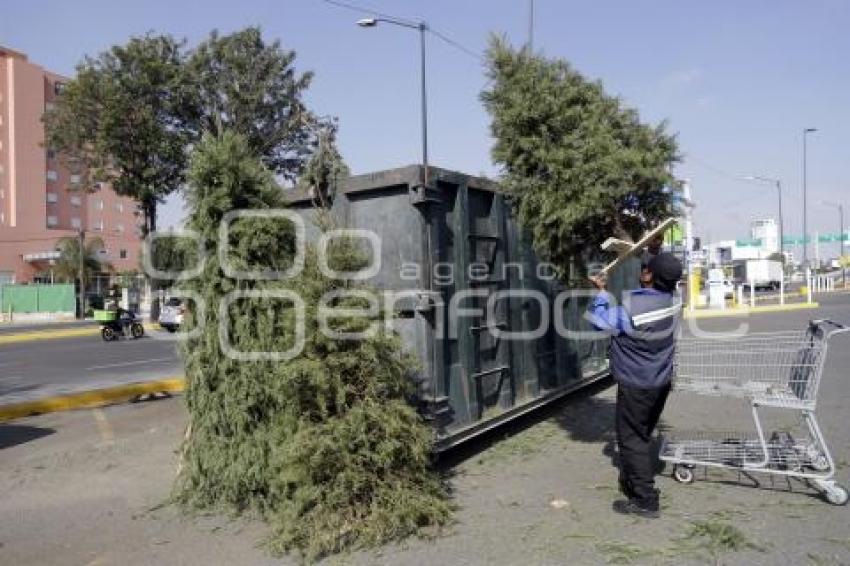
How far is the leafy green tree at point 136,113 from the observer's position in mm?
28719

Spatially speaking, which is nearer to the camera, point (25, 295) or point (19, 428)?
point (19, 428)

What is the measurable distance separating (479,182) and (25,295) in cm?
5040

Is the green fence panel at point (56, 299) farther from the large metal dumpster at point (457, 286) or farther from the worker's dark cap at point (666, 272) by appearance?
the worker's dark cap at point (666, 272)

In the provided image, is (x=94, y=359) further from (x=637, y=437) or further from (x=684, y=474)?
(x=637, y=437)

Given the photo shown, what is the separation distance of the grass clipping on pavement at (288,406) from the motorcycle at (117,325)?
2042 centimetres

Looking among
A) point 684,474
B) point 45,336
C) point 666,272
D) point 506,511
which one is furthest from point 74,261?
point 666,272

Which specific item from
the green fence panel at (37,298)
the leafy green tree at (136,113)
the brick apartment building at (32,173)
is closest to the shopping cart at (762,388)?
the leafy green tree at (136,113)

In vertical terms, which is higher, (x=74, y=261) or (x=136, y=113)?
(x=136, y=113)

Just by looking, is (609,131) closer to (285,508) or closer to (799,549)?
(799,549)

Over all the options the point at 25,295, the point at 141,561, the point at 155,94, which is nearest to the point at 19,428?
the point at 141,561

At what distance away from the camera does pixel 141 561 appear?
470 cm

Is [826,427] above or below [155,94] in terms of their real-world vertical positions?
below

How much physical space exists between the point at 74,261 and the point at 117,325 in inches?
1332

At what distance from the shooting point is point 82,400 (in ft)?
34.4
